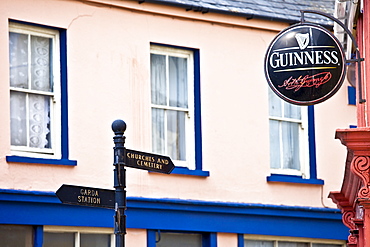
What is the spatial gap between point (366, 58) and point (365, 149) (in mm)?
1663

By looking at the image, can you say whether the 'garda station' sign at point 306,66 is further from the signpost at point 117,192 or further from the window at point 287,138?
the window at point 287,138

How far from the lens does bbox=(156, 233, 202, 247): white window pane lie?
16.7 m

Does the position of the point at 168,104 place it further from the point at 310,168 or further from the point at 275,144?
the point at 310,168

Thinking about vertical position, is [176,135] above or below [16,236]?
above

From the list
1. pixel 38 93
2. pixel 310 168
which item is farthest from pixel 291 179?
pixel 38 93

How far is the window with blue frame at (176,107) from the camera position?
55.8 ft

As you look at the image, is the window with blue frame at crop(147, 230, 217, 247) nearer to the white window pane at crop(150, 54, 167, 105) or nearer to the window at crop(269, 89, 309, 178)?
the window at crop(269, 89, 309, 178)

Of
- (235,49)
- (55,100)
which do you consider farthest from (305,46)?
(235,49)

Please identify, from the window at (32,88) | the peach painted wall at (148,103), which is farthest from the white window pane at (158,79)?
the window at (32,88)

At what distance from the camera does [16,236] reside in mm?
14914

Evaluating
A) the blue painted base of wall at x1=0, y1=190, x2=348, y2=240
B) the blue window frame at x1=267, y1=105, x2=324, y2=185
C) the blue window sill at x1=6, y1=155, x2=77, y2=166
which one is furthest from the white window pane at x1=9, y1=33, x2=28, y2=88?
the blue window frame at x1=267, y1=105, x2=324, y2=185

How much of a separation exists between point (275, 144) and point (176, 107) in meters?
2.22

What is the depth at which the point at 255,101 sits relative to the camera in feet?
59.4

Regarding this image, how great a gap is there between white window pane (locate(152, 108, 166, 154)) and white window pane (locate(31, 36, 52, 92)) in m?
2.03
